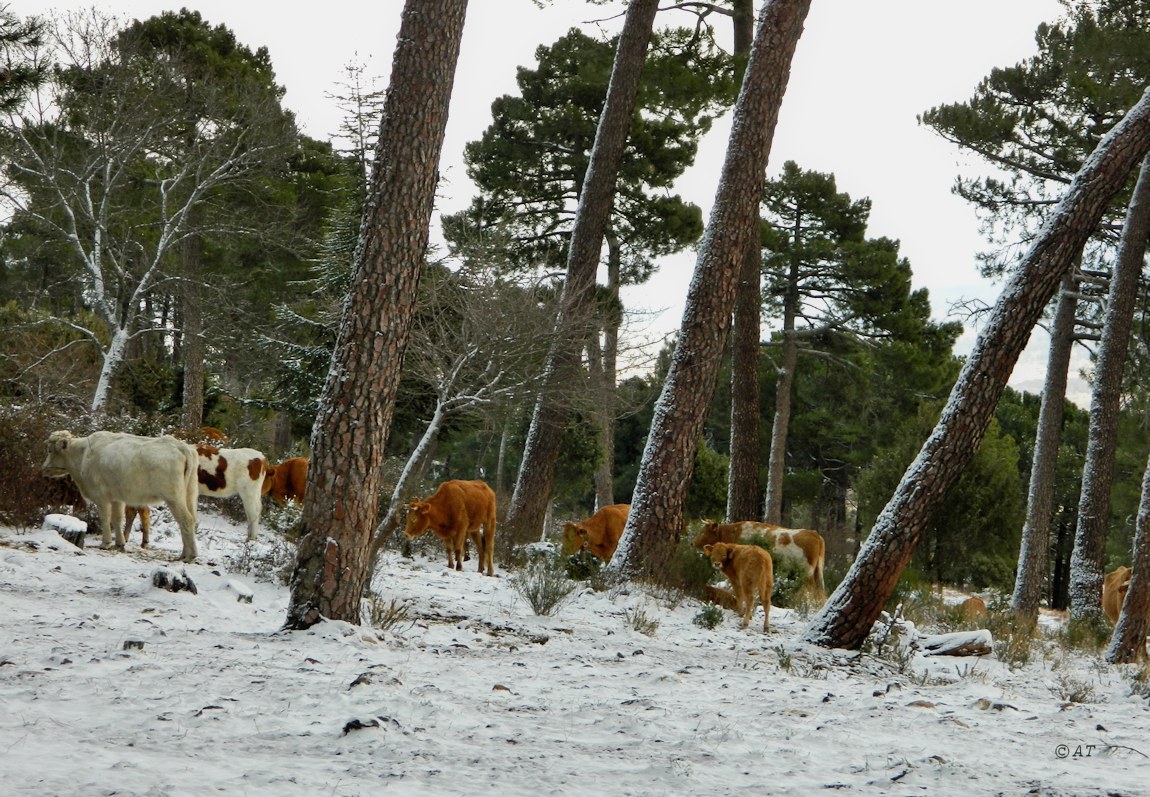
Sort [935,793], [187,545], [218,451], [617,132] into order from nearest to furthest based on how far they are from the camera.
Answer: [935,793], [187,545], [218,451], [617,132]

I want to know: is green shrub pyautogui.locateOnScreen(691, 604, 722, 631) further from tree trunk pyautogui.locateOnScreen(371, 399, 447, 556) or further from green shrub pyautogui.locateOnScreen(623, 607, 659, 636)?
tree trunk pyautogui.locateOnScreen(371, 399, 447, 556)

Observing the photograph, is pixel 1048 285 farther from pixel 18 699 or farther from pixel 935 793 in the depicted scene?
pixel 18 699

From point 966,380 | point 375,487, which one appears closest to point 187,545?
point 375,487

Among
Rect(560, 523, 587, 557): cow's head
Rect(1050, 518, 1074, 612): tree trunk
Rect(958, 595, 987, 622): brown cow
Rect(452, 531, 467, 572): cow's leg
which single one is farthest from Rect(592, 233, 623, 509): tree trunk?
Rect(1050, 518, 1074, 612): tree trunk

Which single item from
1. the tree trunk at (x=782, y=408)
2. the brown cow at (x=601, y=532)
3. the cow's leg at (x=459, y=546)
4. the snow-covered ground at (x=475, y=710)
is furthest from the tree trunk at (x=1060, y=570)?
the snow-covered ground at (x=475, y=710)

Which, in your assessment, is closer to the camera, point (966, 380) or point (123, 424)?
point (966, 380)

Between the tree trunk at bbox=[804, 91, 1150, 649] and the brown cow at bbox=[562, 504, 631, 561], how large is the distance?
4.26 metres

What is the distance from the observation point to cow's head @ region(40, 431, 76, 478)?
30.0ft

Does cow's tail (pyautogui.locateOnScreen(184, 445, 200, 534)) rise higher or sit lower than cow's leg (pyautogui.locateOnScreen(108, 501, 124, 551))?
higher

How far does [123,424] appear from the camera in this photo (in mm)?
15398

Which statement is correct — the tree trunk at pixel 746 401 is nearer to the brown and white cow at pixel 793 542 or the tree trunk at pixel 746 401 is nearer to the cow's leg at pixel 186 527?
the brown and white cow at pixel 793 542

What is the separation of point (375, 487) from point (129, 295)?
50.0 feet

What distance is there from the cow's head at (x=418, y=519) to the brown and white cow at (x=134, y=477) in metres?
2.85

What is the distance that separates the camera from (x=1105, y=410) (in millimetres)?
14797
